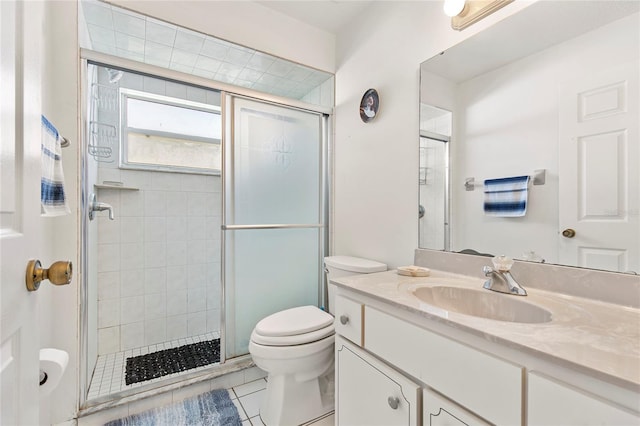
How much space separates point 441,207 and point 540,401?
3.03 feet

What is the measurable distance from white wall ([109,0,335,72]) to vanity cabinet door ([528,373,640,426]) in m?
2.10

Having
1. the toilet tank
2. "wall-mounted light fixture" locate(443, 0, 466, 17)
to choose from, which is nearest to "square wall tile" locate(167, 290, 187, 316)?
the toilet tank

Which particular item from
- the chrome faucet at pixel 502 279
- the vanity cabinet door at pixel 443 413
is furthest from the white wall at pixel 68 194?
the chrome faucet at pixel 502 279

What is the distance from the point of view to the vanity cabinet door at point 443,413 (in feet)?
2.22

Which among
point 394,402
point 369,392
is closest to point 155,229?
point 369,392

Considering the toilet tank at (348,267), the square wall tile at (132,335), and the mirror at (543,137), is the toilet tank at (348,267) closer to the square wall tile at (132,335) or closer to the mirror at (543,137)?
the mirror at (543,137)

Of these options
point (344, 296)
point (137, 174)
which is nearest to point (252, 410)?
point (344, 296)

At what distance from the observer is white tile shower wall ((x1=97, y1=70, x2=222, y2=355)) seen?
2082 millimetres

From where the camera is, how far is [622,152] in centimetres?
85

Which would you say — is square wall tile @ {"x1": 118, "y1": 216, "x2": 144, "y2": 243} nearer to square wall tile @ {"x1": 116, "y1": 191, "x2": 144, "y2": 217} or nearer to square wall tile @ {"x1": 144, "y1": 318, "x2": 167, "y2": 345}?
square wall tile @ {"x1": 116, "y1": 191, "x2": 144, "y2": 217}

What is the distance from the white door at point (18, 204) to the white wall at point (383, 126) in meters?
1.41

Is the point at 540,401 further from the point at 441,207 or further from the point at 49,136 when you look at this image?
the point at 49,136

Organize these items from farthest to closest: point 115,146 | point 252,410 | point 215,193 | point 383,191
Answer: point 215,193
point 115,146
point 383,191
point 252,410

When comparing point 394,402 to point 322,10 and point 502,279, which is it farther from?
point 322,10
